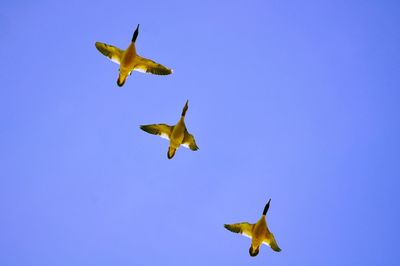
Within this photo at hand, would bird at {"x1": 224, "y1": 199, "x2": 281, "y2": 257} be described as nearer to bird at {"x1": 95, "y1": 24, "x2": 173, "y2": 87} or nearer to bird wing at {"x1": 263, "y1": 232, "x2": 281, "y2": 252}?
bird wing at {"x1": 263, "y1": 232, "x2": 281, "y2": 252}

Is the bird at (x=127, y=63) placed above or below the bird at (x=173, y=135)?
above

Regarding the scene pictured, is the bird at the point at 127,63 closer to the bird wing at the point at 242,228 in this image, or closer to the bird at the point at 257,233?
the bird wing at the point at 242,228

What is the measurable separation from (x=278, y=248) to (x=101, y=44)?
1890 centimetres

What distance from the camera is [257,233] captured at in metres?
35.3

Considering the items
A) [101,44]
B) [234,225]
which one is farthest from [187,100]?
[234,225]

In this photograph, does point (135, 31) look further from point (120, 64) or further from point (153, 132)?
point (153, 132)

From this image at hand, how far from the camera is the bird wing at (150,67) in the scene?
3553 centimetres

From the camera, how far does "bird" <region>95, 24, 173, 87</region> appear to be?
3481 cm

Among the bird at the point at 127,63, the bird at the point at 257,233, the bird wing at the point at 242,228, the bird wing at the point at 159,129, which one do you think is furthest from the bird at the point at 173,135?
the bird at the point at 257,233

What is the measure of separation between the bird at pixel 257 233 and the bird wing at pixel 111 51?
1440cm

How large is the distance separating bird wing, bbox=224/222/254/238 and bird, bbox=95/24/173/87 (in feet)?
38.9

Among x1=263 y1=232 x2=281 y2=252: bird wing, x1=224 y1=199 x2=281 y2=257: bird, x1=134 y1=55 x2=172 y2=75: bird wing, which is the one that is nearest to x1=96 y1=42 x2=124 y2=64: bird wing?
x1=134 y1=55 x2=172 y2=75: bird wing

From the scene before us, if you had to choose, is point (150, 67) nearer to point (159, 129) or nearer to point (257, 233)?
point (159, 129)

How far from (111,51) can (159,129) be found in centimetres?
641
